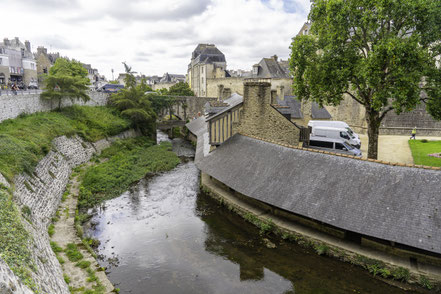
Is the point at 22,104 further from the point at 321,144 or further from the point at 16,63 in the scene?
the point at 16,63

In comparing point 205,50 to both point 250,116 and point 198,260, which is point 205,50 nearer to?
point 250,116

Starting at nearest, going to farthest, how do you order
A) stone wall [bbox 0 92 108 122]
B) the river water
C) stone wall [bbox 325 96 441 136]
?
the river water < stone wall [bbox 0 92 108 122] < stone wall [bbox 325 96 441 136]

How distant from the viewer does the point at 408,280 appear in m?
7.44

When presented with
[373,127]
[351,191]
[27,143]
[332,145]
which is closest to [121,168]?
[27,143]

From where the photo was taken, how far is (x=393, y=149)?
19000mm

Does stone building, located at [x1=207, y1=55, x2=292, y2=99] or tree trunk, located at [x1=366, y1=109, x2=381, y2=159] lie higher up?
stone building, located at [x1=207, y1=55, x2=292, y2=99]

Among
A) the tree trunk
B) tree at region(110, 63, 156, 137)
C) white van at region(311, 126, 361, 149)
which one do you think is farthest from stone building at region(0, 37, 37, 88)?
the tree trunk

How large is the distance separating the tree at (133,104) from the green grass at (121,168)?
2.47 metres

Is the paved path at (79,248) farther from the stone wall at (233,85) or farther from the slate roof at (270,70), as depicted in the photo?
the slate roof at (270,70)

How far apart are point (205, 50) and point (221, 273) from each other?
4322 cm

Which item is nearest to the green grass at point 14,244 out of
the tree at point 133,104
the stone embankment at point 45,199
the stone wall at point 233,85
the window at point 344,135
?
the stone embankment at point 45,199

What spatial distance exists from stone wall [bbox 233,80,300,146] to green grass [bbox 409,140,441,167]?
7091mm

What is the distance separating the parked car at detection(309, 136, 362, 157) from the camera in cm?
1645

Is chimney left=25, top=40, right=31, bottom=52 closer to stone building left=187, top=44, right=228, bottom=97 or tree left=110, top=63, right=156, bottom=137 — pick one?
tree left=110, top=63, right=156, bottom=137
